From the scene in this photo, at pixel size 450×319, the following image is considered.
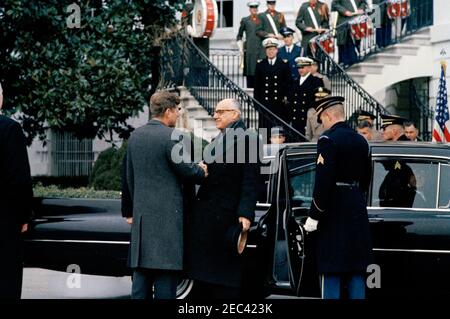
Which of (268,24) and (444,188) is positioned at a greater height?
(268,24)

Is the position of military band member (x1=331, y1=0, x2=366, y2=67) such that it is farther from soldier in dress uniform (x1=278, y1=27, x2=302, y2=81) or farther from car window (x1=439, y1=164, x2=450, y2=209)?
car window (x1=439, y1=164, x2=450, y2=209)

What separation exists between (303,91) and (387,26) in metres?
5.11

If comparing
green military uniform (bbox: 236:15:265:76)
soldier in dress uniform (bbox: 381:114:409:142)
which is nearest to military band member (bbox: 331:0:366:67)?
green military uniform (bbox: 236:15:265:76)

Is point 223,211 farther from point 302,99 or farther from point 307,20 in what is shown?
point 307,20

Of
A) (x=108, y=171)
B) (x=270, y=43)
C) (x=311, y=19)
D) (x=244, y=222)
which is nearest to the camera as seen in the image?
(x=244, y=222)

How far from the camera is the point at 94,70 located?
1822 centimetres

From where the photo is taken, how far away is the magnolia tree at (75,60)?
17891mm

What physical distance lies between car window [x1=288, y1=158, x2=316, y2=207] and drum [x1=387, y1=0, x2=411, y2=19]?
455 inches

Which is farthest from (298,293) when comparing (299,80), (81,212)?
(299,80)

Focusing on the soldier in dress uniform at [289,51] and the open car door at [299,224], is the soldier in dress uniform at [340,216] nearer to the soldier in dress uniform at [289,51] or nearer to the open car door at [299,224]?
the open car door at [299,224]

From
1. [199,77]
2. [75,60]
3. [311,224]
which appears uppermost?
[75,60]

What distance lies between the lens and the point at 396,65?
68.0 feet

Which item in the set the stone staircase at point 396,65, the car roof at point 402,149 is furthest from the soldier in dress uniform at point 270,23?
the car roof at point 402,149

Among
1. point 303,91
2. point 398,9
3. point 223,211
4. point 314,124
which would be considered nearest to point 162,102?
point 223,211
